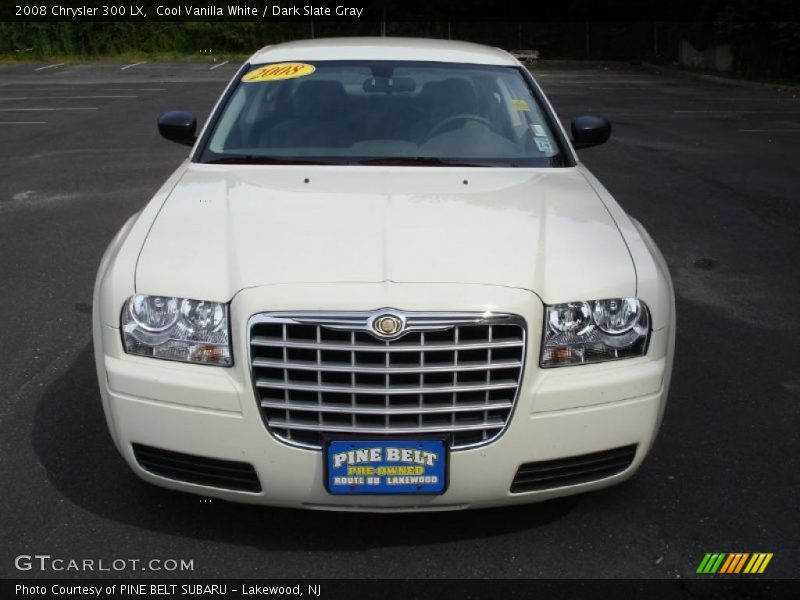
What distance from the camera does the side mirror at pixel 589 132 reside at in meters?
4.92

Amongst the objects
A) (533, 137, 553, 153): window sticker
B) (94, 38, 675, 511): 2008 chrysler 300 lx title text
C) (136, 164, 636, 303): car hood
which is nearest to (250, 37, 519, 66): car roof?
(533, 137, 553, 153): window sticker

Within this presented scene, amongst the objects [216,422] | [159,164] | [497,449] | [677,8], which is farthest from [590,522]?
[677,8]

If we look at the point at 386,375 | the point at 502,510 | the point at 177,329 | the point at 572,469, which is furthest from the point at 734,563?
the point at 177,329

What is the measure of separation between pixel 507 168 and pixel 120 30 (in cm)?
3551

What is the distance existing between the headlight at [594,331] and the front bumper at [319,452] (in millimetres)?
43

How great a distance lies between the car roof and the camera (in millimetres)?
4863

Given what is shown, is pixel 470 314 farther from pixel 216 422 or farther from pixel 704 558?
pixel 704 558

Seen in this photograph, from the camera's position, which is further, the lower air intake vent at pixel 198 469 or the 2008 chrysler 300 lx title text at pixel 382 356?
the lower air intake vent at pixel 198 469

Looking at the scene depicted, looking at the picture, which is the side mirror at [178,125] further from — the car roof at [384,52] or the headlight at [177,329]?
the headlight at [177,329]

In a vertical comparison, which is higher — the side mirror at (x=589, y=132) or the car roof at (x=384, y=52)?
the car roof at (x=384, y=52)

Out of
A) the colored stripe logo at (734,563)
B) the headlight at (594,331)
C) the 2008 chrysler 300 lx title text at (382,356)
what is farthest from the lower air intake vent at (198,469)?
the colored stripe logo at (734,563)

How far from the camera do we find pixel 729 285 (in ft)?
20.5

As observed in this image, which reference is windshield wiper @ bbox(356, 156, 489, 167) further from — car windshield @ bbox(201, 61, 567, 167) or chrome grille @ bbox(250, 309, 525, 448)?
chrome grille @ bbox(250, 309, 525, 448)
